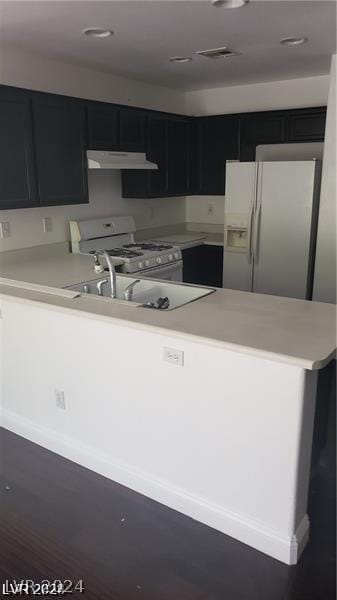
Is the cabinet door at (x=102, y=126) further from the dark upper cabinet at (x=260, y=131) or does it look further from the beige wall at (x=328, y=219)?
the beige wall at (x=328, y=219)

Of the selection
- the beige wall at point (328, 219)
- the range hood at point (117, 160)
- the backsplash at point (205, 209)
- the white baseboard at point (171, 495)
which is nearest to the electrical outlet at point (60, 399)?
the white baseboard at point (171, 495)

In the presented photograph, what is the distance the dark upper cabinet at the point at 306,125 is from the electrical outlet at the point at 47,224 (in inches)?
88.8

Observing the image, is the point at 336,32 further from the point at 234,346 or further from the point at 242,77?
the point at 234,346

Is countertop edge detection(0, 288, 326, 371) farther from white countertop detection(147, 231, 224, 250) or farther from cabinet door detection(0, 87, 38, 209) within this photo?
white countertop detection(147, 231, 224, 250)

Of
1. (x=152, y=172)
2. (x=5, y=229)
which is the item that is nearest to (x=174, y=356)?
(x=5, y=229)

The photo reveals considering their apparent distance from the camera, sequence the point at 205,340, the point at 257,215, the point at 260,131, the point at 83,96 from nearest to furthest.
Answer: the point at 205,340 < the point at 83,96 < the point at 257,215 < the point at 260,131

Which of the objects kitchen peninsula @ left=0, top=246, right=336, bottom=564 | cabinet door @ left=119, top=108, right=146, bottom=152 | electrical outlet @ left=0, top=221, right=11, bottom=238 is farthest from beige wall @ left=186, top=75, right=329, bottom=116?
kitchen peninsula @ left=0, top=246, right=336, bottom=564

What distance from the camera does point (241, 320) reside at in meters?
2.06

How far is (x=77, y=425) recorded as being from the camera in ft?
8.31

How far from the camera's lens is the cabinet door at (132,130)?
12.4 feet

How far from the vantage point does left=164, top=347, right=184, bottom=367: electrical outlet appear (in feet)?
6.62

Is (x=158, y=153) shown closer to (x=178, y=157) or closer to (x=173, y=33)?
(x=178, y=157)

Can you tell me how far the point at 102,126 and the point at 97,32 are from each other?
866 mm

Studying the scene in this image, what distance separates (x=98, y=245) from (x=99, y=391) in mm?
1828
